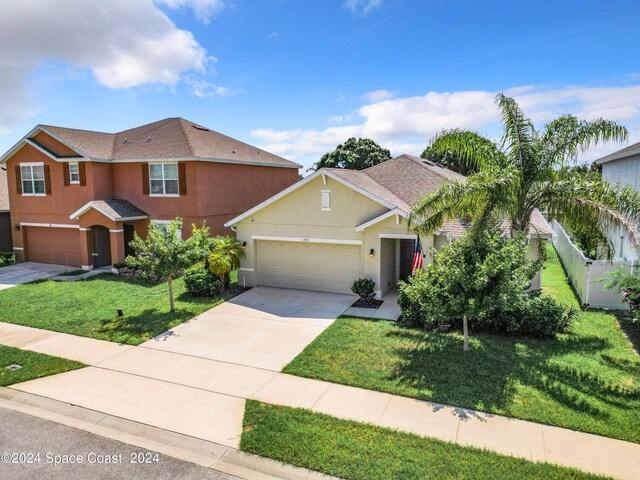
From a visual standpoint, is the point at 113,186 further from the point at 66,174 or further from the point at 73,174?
the point at 66,174

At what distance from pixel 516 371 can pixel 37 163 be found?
24573 mm

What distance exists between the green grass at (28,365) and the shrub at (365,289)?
340 inches

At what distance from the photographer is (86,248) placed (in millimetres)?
21172

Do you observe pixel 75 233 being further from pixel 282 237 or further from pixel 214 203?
pixel 282 237

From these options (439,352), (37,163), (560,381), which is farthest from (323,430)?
(37,163)

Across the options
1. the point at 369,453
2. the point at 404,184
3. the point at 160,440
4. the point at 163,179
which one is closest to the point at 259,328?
the point at 160,440

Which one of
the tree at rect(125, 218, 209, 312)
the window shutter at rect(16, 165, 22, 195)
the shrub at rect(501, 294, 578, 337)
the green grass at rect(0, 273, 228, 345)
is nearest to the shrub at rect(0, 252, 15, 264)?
the window shutter at rect(16, 165, 22, 195)

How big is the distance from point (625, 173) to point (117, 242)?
21725mm

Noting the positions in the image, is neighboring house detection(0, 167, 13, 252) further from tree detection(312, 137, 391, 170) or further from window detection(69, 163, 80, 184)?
tree detection(312, 137, 391, 170)

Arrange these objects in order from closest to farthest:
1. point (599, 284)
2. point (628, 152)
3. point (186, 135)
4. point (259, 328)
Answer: point (259, 328)
point (599, 284)
point (628, 152)
point (186, 135)

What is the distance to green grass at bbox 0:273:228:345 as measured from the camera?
41.4ft

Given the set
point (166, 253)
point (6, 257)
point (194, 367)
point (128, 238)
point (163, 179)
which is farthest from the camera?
point (6, 257)

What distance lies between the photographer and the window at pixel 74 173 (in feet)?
70.8

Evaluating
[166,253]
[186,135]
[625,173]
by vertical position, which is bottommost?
[166,253]
